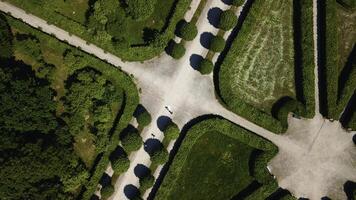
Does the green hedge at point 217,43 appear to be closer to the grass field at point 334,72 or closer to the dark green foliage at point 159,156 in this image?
the grass field at point 334,72

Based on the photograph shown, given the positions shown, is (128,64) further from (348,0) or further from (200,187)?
(348,0)

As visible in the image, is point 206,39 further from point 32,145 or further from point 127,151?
point 32,145

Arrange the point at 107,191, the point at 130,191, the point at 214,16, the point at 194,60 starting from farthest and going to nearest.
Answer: the point at 214,16, the point at 194,60, the point at 130,191, the point at 107,191

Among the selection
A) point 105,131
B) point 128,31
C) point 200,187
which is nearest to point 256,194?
point 200,187

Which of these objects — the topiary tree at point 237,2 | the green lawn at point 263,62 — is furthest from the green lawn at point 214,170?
the topiary tree at point 237,2

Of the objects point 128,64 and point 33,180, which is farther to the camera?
point 128,64

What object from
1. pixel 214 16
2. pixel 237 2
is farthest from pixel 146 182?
pixel 237 2
